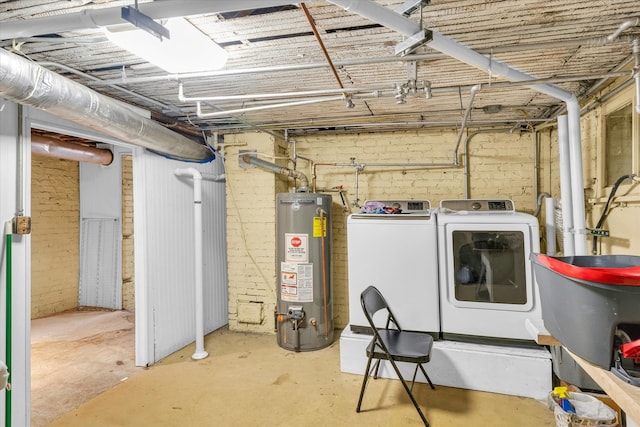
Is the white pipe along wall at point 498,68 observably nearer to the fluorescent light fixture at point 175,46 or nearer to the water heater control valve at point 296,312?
the fluorescent light fixture at point 175,46

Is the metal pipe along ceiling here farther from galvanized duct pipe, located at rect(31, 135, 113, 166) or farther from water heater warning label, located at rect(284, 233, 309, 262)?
water heater warning label, located at rect(284, 233, 309, 262)

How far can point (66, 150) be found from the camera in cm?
390

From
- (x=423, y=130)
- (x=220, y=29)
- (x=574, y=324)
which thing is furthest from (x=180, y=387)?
(x=423, y=130)

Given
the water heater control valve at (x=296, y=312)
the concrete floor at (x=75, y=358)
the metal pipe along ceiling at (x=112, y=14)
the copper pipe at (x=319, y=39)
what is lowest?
the concrete floor at (x=75, y=358)

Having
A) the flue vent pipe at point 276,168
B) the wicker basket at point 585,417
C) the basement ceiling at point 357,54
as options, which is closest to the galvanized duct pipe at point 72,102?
the basement ceiling at point 357,54

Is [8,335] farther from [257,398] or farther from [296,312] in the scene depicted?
[296,312]

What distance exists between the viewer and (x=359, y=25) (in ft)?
6.32

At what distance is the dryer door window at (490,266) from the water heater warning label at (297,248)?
1.53m

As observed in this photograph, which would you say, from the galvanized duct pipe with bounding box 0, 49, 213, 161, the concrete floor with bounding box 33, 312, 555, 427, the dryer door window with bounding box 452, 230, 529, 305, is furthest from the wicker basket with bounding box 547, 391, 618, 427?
the galvanized duct pipe with bounding box 0, 49, 213, 161

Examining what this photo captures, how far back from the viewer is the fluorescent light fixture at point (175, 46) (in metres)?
1.73

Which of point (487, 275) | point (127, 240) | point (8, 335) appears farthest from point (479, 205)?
point (127, 240)

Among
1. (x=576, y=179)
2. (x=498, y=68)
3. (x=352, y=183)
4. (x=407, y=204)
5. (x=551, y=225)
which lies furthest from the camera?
(x=352, y=183)

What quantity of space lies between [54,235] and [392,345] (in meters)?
5.34

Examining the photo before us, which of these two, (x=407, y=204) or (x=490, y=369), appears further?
(x=407, y=204)
